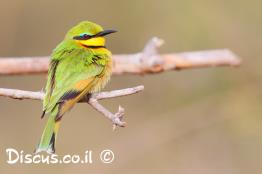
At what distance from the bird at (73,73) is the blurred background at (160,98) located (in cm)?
185

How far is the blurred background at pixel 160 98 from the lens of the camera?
169 inches

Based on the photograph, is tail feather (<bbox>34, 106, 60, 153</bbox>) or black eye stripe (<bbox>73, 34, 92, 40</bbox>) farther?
black eye stripe (<bbox>73, 34, 92, 40</bbox>)

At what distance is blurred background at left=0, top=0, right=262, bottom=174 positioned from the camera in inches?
169

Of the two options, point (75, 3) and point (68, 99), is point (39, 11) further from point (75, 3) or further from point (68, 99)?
point (68, 99)

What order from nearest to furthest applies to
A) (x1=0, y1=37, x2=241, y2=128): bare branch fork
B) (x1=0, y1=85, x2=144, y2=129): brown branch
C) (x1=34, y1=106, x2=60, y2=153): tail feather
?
1. (x1=34, y1=106, x2=60, y2=153): tail feather
2. (x1=0, y1=85, x2=144, y2=129): brown branch
3. (x1=0, y1=37, x2=241, y2=128): bare branch fork

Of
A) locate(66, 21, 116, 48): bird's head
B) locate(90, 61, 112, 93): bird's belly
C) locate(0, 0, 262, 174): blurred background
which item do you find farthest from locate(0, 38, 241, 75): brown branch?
locate(66, 21, 116, 48): bird's head

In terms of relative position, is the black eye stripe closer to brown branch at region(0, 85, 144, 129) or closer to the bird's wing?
the bird's wing

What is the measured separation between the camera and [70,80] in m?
2.00

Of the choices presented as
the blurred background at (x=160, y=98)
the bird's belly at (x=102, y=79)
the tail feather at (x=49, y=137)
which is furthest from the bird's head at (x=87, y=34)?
the blurred background at (x=160, y=98)

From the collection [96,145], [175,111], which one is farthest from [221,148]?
[96,145]

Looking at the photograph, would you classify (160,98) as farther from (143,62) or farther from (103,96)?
(103,96)

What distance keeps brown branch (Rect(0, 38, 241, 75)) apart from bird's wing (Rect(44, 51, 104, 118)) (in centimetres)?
104

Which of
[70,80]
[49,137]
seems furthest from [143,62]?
[49,137]

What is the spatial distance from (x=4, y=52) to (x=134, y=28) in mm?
921
